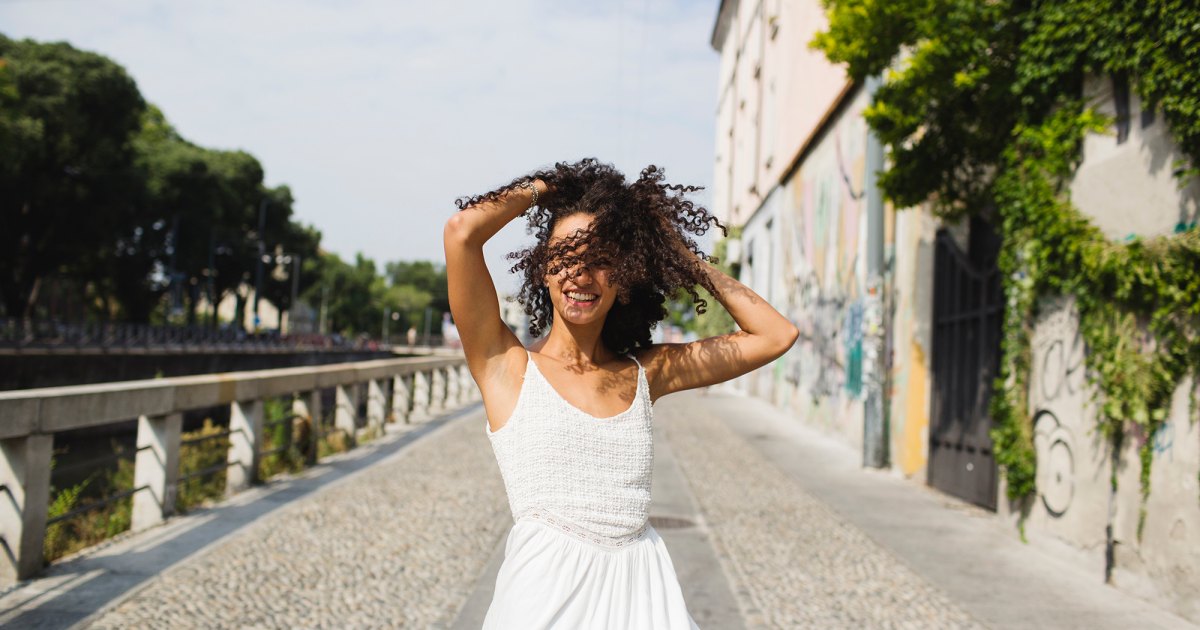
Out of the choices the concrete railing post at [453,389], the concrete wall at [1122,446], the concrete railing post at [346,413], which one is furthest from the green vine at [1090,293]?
the concrete railing post at [453,389]

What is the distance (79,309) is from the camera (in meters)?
72.2

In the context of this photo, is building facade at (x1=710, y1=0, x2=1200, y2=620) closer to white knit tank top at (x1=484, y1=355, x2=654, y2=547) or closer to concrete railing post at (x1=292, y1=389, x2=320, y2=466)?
white knit tank top at (x1=484, y1=355, x2=654, y2=547)

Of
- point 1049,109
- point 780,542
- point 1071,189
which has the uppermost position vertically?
point 1049,109

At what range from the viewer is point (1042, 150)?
7.47 m

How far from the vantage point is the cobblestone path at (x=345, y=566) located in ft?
16.2

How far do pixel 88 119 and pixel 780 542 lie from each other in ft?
119

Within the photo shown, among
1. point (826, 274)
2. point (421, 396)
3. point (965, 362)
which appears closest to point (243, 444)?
point (965, 362)

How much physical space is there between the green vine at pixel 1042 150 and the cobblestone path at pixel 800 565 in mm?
1498

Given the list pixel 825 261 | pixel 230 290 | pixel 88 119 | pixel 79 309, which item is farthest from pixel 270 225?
pixel 825 261

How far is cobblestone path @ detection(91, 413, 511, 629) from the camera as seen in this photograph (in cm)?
494

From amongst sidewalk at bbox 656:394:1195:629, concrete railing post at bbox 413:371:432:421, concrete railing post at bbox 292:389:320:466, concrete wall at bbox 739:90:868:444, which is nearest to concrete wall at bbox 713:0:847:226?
concrete wall at bbox 739:90:868:444

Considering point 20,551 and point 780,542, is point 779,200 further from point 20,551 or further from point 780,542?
point 20,551

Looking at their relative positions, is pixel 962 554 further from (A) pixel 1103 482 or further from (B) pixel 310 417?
(B) pixel 310 417

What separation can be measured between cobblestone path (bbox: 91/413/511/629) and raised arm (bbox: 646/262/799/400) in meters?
2.98
